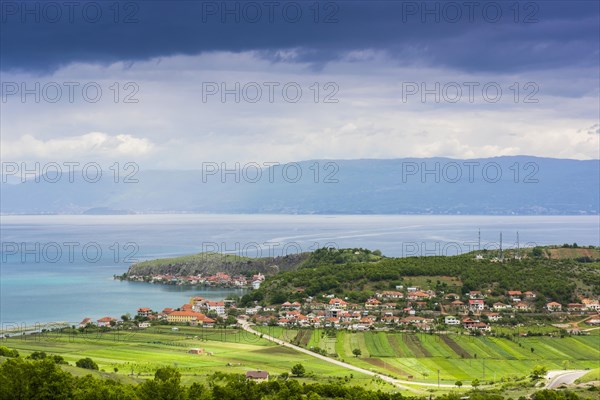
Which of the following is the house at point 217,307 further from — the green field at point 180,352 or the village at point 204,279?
the village at point 204,279

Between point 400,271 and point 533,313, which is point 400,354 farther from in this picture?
point 400,271

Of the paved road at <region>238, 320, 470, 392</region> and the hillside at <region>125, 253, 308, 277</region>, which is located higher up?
the hillside at <region>125, 253, 308, 277</region>

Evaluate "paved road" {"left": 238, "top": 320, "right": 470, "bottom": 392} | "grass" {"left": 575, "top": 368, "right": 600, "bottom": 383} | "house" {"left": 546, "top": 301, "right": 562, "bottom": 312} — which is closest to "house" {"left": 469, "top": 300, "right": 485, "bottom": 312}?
"house" {"left": 546, "top": 301, "right": 562, "bottom": 312}

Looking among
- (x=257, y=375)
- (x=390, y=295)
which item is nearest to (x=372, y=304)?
(x=390, y=295)

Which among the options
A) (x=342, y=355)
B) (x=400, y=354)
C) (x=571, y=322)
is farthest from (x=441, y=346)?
(x=571, y=322)

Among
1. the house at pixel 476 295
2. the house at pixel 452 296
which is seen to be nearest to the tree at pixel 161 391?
the house at pixel 452 296

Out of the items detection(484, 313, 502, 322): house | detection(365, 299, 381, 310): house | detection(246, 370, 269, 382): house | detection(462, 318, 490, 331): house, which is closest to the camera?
detection(246, 370, 269, 382): house

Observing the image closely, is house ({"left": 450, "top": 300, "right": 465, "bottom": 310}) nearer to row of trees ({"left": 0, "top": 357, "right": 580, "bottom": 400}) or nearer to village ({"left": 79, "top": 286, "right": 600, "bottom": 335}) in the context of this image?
village ({"left": 79, "top": 286, "right": 600, "bottom": 335})
